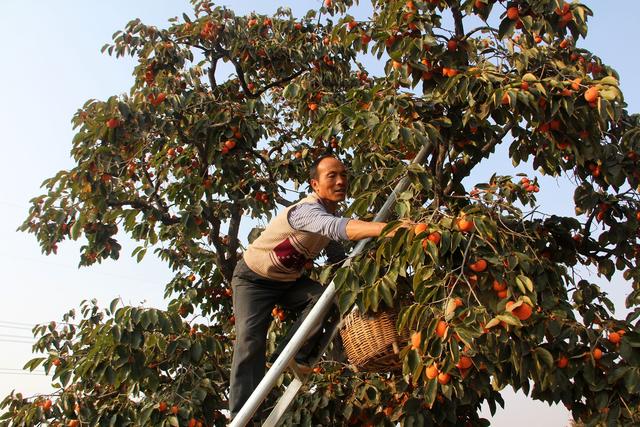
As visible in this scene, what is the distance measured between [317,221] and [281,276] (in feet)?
1.63

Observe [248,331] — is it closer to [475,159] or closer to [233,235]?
[475,159]

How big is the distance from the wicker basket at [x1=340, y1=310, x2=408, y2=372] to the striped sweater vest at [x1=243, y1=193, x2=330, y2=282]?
1.38 ft

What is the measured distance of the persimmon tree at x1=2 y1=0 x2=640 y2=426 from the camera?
2.62 metres

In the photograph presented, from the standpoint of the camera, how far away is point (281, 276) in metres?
3.26

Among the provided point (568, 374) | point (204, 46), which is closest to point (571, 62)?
point (568, 374)

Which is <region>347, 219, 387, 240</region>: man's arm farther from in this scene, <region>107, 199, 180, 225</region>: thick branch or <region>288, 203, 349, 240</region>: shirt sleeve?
<region>107, 199, 180, 225</region>: thick branch

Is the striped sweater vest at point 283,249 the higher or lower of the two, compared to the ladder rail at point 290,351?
higher

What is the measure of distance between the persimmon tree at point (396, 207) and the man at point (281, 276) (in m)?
0.17

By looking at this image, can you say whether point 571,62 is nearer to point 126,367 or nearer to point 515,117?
point 515,117

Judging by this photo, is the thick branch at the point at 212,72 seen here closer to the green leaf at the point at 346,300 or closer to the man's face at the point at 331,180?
the man's face at the point at 331,180

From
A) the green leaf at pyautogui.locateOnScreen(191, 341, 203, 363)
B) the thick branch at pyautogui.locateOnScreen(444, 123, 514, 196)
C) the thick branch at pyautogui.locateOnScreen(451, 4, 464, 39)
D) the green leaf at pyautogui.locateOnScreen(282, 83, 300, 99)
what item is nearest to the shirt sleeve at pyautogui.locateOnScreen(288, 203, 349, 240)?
the thick branch at pyautogui.locateOnScreen(444, 123, 514, 196)

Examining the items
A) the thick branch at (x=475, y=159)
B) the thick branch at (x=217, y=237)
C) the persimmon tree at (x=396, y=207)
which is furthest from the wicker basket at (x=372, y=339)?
the thick branch at (x=217, y=237)

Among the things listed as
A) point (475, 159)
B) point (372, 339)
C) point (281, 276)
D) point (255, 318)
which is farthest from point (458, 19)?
point (255, 318)

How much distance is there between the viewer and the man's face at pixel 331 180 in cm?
312
